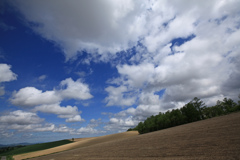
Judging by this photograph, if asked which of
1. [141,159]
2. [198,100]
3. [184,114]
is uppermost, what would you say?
[198,100]

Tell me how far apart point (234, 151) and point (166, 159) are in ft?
13.6

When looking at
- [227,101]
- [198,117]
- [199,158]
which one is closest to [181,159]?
[199,158]

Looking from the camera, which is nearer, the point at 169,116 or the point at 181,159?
the point at 181,159

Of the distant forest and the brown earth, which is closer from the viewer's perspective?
the brown earth

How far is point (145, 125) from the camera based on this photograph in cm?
7669

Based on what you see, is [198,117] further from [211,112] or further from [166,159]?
[166,159]

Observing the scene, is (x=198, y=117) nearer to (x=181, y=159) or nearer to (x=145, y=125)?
(x=145, y=125)

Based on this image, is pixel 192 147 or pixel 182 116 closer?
pixel 192 147

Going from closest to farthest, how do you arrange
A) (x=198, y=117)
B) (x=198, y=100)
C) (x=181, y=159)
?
1. (x=181, y=159)
2. (x=198, y=117)
3. (x=198, y=100)

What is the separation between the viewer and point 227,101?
280 feet

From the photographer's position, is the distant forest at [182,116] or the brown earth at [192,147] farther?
the distant forest at [182,116]

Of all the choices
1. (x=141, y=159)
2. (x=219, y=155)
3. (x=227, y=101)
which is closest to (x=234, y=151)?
(x=219, y=155)

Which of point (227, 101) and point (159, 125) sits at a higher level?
point (227, 101)

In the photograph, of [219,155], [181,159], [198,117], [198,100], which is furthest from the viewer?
[198,100]
